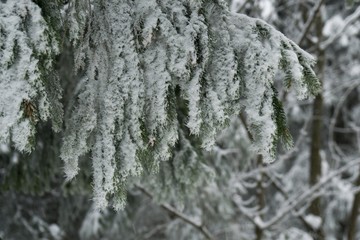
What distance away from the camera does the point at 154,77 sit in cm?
158

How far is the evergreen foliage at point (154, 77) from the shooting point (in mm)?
1520

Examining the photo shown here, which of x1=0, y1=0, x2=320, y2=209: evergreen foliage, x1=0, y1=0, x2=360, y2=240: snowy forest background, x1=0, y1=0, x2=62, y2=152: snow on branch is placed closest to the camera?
x1=0, y1=0, x2=62, y2=152: snow on branch

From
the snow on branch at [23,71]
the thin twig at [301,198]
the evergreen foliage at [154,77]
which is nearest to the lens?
the snow on branch at [23,71]

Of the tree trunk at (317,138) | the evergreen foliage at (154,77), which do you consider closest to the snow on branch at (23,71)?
the evergreen foliage at (154,77)

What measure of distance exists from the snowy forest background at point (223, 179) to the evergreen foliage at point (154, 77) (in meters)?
0.06

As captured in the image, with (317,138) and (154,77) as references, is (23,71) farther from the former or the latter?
(317,138)

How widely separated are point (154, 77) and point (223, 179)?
295 centimetres

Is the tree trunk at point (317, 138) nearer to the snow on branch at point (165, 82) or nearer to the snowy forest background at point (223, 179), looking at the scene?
the snowy forest background at point (223, 179)

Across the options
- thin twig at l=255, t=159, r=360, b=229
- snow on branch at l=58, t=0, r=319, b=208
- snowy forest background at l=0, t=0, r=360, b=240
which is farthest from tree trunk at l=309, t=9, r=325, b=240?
snow on branch at l=58, t=0, r=319, b=208

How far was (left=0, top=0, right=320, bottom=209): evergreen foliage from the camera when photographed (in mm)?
1520

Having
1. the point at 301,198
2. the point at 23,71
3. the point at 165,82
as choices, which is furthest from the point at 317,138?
the point at 23,71

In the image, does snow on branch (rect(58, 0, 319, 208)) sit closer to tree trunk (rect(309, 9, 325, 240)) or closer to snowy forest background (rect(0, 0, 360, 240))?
snowy forest background (rect(0, 0, 360, 240))

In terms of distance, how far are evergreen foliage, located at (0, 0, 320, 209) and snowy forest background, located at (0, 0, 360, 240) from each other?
6cm

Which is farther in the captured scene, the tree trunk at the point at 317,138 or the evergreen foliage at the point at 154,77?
the tree trunk at the point at 317,138
